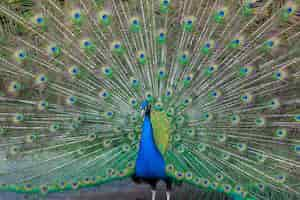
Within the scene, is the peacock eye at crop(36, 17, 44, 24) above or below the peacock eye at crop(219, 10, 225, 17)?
below

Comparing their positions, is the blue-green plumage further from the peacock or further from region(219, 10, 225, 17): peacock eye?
region(219, 10, 225, 17): peacock eye

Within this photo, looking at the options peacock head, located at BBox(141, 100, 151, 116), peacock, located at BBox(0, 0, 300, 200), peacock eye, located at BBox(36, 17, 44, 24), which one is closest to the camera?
peacock head, located at BBox(141, 100, 151, 116)

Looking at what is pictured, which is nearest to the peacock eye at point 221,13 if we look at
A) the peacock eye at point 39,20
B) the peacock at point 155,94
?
the peacock at point 155,94

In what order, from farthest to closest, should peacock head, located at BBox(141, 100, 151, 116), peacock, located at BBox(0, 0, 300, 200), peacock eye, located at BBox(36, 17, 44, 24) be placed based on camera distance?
1. peacock eye, located at BBox(36, 17, 44, 24)
2. peacock, located at BBox(0, 0, 300, 200)
3. peacock head, located at BBox(141, 100, 151, 116)

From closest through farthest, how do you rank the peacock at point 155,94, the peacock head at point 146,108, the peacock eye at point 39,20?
the peacock head at point 146,108 → the peacock at point 155,94 → the peacock eye at point 39,20

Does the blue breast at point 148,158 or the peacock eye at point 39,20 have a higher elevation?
the peacock eye at point 39,20

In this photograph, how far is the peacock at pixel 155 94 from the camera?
3275 millimetres

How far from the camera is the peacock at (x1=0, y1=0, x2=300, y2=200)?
3.28 meters

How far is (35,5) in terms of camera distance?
3512 millimetres

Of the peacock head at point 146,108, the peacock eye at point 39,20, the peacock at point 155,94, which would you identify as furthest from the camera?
the peacock eye at point 39,20

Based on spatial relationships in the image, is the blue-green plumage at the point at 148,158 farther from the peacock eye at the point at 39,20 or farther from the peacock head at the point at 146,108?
the peacock eye at the point at 39,20

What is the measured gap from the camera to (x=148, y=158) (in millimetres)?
3236

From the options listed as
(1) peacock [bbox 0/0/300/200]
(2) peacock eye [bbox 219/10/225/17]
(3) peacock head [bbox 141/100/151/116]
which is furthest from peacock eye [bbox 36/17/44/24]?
(2) peacock eye [bbox 219/10/225/17]

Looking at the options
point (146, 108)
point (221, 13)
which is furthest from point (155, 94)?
point (221, 13)
